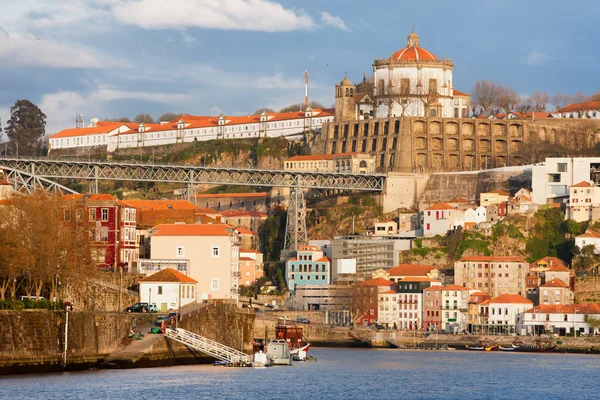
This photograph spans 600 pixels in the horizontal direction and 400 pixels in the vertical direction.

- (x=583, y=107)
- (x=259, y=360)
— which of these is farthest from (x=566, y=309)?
(x=259, y=360)

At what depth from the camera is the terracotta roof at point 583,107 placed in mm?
172400

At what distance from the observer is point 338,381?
7912cm

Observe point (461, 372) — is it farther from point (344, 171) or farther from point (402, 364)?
point (344, 171)

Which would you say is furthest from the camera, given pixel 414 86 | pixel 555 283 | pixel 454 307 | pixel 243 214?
pixel 414 86

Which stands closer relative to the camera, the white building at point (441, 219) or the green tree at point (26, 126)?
the white building at point (441, 219)

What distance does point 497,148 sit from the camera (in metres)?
164

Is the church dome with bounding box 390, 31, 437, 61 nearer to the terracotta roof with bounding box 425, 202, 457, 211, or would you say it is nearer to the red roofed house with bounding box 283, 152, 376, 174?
the red roofed house with bounding box 283, 152, 376, 174

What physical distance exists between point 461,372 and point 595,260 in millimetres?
47846

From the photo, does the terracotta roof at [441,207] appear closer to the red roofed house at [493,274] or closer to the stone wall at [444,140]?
the red roofed house at [493,274]

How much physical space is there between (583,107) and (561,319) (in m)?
51.2

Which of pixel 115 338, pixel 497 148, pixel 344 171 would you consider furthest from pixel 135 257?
pixel 497 148

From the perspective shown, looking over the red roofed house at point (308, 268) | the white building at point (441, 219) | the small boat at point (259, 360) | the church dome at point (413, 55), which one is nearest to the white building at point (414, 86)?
the church dome at point (413, 55)

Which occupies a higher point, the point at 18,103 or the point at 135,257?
the point at 18,103

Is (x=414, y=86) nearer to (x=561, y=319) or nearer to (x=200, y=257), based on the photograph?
(x=561, y=319)
